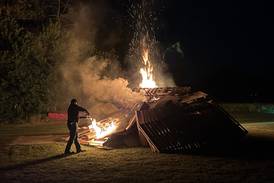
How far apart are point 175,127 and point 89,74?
14277mm

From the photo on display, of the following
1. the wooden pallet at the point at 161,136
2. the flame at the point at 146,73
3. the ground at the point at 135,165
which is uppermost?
the flame at the point at 146,73

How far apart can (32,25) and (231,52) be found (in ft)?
105

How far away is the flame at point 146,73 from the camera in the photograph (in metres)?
24.6

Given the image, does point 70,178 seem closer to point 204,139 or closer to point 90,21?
point 204,139

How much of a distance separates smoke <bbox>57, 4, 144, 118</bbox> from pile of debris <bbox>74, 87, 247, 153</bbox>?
6757 millimetres

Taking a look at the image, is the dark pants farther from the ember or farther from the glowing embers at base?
the ember

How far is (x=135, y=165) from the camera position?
12336 millimetres

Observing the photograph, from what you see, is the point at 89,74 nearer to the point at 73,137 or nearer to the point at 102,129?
A: the point at 102,129

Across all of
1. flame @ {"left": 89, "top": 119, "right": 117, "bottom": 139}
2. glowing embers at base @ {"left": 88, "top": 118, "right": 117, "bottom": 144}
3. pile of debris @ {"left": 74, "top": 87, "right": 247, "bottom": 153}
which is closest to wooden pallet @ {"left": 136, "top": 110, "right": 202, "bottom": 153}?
pile of debris @ {"left": 74, "top": 87, "right": 247, "bottom": 153}

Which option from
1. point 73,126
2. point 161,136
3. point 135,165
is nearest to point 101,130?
point 73,126

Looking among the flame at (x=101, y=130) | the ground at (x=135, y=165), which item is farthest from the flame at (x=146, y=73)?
the ground at (x=135, y=165)

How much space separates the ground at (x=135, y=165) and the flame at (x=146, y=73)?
9.15 meters

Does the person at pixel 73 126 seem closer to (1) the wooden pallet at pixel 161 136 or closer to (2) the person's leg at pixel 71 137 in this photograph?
(2) the person's leg at pixel 71 137

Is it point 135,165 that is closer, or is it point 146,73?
point 135,165
